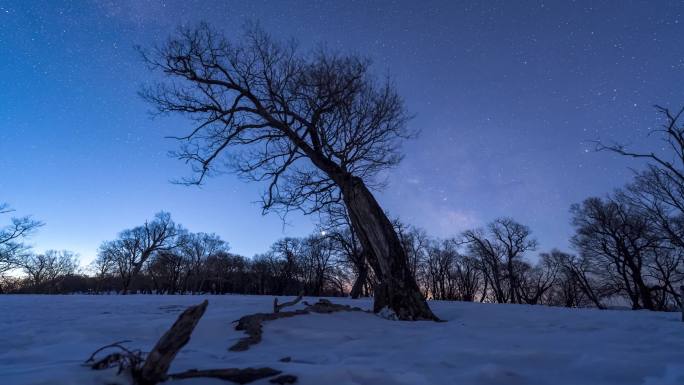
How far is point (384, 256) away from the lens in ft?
22.7

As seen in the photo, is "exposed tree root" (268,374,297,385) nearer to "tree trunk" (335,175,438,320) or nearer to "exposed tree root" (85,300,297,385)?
"exposed tree root" (85,300,297,385)

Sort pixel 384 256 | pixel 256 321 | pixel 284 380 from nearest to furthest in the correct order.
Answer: pixel 284 380 → pixel 256 321 → pixel 384 256

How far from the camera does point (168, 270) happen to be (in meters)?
59.4

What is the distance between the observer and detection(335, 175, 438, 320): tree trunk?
6.43 m

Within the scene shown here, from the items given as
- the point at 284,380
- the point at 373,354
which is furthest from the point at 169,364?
the point at 373,354

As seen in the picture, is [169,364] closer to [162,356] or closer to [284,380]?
[162,356]

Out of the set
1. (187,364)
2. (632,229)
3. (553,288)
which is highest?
(632,229)

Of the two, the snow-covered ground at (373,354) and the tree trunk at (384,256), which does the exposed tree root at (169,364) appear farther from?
the tree trunk at (384,256)

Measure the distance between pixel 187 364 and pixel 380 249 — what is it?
519cm

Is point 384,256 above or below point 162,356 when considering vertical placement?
above

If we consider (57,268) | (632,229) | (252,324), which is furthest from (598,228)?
(57,268)

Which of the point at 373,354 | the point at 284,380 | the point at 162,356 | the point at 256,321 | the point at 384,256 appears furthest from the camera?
the point at 384,256

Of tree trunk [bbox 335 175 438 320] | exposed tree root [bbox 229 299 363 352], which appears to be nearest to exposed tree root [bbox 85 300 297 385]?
exposed tree root [bbox 229 299 363 352]

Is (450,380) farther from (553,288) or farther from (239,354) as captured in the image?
(553,288)
